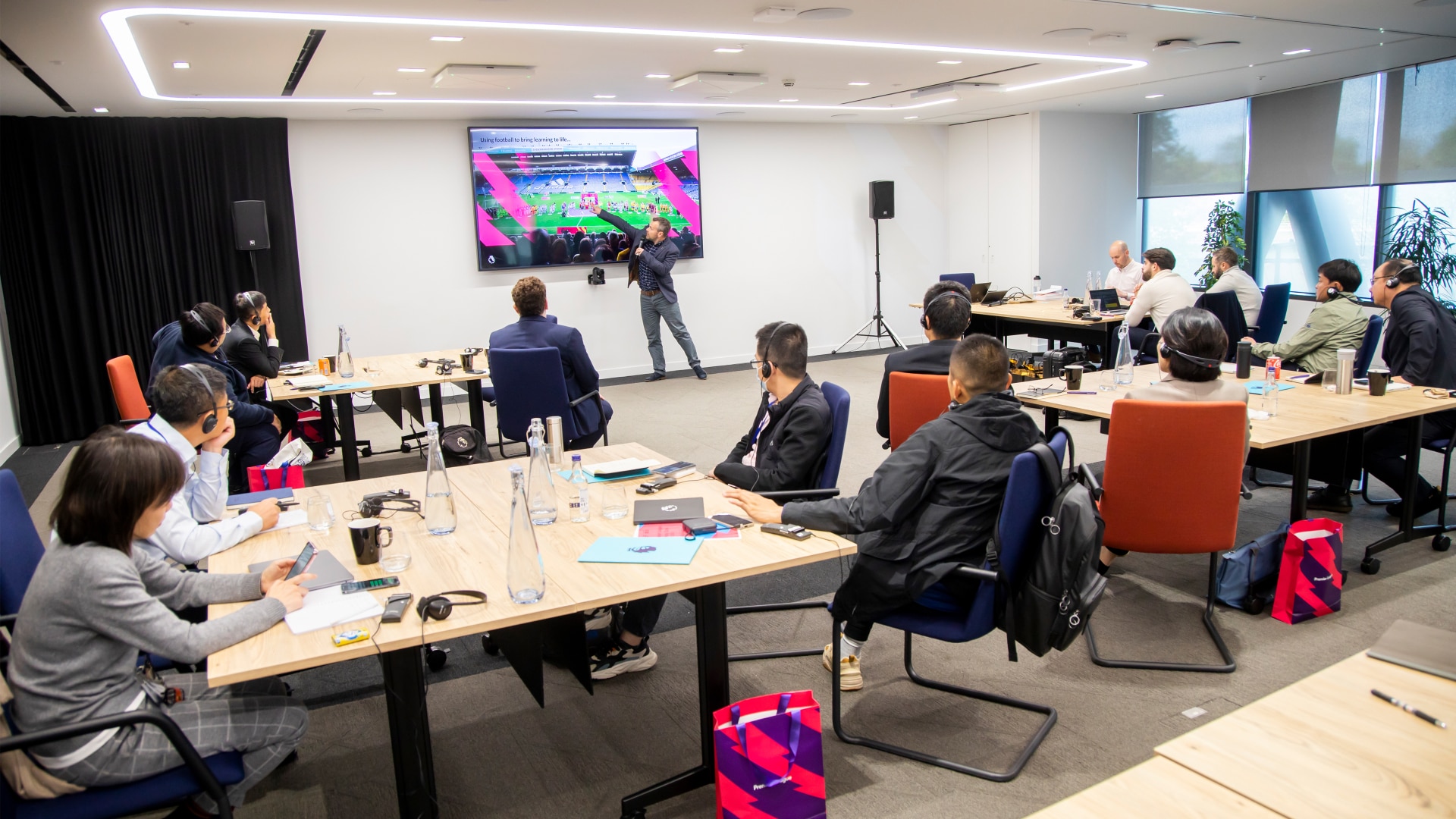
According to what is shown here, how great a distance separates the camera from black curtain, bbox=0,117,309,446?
25.0 ft

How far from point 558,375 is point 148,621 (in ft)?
10.6

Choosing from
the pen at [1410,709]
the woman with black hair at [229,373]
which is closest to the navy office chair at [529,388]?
the woman with black hair at [229,373]

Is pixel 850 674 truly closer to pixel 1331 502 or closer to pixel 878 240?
pixel 1331 502

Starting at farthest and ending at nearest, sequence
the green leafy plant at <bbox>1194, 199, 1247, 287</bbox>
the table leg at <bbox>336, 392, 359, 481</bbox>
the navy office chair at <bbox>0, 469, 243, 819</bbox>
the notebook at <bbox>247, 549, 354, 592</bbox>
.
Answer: the green leafy plant at <bbox>1194, 199, 1247, 287</bbox>, the table leg at <bbox>336, 392, 359, 481</bbox>, the notebook at <bbox>247, 549, 354, 592</bbox>, the navy office chair at <bbox>0, 469, 243, 819</bbox>

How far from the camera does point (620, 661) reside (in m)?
3.36

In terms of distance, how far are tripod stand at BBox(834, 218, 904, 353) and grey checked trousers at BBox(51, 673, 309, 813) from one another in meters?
9.42

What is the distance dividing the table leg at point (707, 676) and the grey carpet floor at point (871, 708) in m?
0.09

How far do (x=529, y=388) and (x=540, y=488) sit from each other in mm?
2361

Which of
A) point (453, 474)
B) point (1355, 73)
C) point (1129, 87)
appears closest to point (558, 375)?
point (453, 474)

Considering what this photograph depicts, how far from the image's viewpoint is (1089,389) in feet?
15.9

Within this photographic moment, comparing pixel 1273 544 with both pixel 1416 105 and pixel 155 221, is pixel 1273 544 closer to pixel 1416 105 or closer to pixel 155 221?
pixel 1416 105

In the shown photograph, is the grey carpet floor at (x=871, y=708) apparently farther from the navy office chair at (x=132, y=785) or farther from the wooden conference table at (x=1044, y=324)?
the wooden conference table at (x=1044, y=324)

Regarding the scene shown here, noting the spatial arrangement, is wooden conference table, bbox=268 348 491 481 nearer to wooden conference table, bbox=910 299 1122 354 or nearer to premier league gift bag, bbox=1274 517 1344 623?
wooden conference table, bbox=910 299 1122 354

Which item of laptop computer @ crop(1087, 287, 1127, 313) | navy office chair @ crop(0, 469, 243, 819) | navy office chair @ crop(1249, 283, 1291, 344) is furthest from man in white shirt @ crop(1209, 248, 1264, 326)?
navy office chair @ crop(0, 469, 243, 819)
